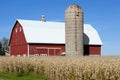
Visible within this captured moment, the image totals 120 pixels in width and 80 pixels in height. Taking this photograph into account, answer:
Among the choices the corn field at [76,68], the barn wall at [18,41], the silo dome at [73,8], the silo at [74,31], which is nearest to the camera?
the corn field at [76,68]

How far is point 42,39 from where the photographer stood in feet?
181

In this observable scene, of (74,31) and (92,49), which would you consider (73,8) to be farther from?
(92,49)

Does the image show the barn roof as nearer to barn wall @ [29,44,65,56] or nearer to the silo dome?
barn wall @ [29,44,65,56]

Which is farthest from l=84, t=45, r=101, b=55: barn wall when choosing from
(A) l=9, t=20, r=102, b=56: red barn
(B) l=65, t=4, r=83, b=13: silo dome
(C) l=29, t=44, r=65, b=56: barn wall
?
(B) l=65, t=4, r=83, b=13: silo dome

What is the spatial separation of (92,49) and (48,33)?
7609 mm

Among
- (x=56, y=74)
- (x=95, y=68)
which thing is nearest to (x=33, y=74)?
(x=56, y=74)

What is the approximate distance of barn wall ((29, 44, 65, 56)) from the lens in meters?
53.8

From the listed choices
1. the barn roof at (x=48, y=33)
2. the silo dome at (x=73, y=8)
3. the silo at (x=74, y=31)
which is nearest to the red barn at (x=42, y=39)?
the barn roof at (x=48, y=33)

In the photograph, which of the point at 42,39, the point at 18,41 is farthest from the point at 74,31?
the point at 18,41

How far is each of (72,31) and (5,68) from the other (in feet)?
66.4

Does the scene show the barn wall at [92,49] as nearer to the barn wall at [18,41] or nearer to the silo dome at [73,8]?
the silo dome at [73,8]

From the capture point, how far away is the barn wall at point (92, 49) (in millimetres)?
57719

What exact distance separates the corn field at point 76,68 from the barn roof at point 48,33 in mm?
24722

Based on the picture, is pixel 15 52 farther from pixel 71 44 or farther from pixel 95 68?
pixel 95 68
